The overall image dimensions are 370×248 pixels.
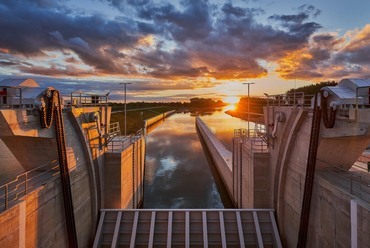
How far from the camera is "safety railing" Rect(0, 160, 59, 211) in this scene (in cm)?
862

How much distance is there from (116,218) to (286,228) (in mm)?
9092

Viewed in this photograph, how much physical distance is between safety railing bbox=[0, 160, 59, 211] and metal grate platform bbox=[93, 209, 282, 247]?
4.61 meters

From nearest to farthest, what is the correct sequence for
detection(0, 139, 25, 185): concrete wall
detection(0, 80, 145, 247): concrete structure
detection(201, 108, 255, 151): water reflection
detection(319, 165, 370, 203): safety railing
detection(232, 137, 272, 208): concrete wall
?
1. detection(0, 80, 145, 247): concrete structure
2. detection(319, 165, 370, 203): safety railing
3. detection(232, 137, 272, 208): concrete wall
4. detection(0, 139, 25, 185): concrete wall
5. detection(201, 108, 255, 151): water reflection

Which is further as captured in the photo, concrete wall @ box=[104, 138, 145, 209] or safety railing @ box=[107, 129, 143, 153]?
safety railing @ box=[107, 129, 143, 153]

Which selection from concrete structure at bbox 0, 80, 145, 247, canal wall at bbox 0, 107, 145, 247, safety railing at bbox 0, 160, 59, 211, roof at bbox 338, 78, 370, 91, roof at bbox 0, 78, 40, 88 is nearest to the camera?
safety railing at bbox 0, 160, 59, 211

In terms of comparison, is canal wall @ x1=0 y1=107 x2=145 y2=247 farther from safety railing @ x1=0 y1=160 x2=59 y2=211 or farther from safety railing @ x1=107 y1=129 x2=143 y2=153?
safety railing @ x1=107 y1=129 x2=143 y2=153

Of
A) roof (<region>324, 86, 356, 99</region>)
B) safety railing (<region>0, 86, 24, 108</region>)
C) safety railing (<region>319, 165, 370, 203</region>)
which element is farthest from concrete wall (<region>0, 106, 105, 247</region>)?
roof (<region>324, 86, 356, 99</region>)

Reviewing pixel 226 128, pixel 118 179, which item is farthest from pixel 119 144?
pixel 226 128

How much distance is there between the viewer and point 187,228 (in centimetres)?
1439

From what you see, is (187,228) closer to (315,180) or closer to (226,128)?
(315,180)

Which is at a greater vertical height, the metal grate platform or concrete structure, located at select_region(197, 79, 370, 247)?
concrete structure, located at select_region(197, 79, 370, 247)

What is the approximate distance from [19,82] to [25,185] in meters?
4.24

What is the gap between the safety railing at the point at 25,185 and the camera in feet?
28.3

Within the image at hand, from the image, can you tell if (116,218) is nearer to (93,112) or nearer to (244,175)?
(93,112)
